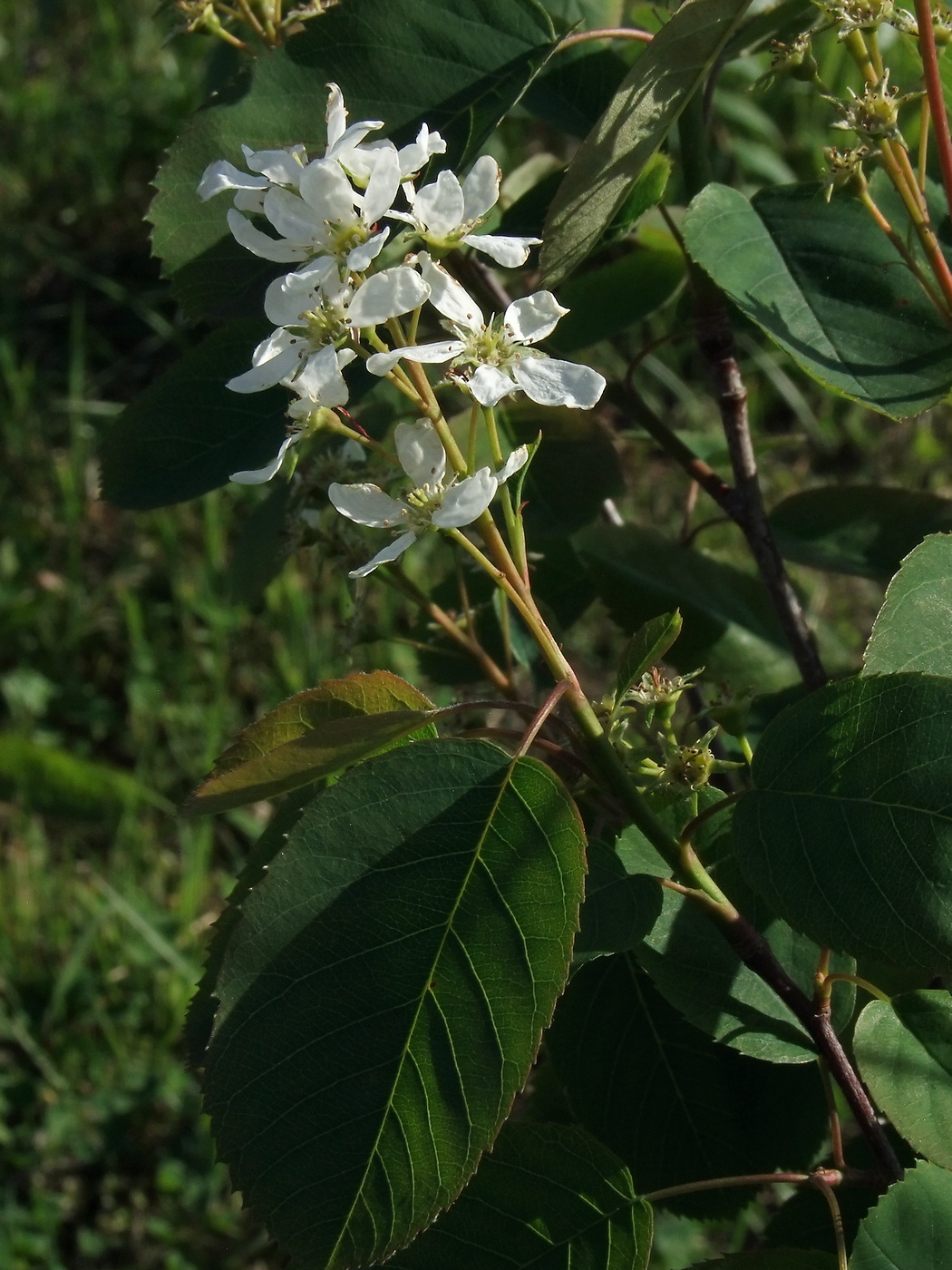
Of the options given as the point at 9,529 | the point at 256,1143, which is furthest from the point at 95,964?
the point at 256,1143

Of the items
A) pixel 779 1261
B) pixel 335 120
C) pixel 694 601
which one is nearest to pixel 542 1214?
pixel 779 1261

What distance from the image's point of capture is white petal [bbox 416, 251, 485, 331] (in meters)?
0.75

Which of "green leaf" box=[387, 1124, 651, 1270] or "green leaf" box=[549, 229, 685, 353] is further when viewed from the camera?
"green leaf" box=[549, 229, 685, 353]

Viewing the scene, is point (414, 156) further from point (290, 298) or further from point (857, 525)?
point (857, 525)

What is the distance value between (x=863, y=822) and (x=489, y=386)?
314 mm

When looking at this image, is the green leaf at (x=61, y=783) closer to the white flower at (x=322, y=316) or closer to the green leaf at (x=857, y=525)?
the green leaf at (x=857, y=525)

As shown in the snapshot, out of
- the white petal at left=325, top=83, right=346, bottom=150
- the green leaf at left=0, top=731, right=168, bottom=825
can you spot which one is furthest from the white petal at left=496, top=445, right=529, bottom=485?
the green leaf at left=0, top=731, right=168, bottom=825

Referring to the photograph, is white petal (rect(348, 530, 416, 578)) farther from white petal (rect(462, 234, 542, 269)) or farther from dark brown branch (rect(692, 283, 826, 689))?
dark brown branch (rect(692, 283, 826, 689))

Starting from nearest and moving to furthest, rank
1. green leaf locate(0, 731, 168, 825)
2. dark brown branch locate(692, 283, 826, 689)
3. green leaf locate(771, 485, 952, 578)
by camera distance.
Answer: dark brown branch locate(692, 283, 826, 689), green leaf locate(771, 485, 952, 578), green leaf locate(0, 731, 168, 825)

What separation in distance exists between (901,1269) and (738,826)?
0.26m

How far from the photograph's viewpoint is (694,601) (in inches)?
46.5

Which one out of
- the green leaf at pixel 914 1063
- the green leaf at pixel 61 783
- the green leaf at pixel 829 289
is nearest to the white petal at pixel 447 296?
the green leaf at pixel 829 289

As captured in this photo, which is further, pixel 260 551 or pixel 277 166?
pixel 260 551

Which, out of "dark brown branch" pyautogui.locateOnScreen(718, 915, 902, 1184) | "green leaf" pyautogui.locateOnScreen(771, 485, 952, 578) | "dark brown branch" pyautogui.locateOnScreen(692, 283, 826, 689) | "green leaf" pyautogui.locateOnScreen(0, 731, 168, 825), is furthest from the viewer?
"green leaf" pyautogui.locateOnScreen(0, 731, 168, 825)
